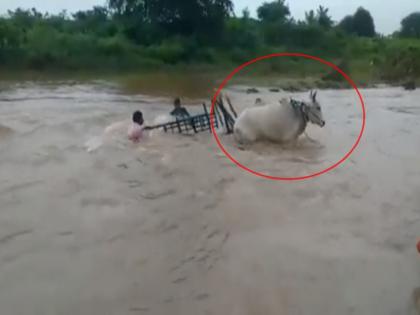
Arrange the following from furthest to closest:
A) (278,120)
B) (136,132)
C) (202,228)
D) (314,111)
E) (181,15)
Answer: (181,15), (136,132), (278,120), (314,111), (202,228)

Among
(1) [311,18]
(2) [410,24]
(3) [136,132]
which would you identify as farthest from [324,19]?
(3) [136,132]

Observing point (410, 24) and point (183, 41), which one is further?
point (410, 24)

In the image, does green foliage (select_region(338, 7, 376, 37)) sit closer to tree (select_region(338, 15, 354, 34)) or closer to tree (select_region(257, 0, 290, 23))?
tree (select_region(338, 15, 354, 34))

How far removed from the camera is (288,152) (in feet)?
24.7

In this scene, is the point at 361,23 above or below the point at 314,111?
above

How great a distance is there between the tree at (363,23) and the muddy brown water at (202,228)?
45.7 m

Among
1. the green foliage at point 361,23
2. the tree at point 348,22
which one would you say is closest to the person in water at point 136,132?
the tree at point 348,22

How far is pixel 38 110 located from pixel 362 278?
1086 cm

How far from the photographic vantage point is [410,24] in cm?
5378

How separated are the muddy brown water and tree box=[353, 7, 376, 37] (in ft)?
150

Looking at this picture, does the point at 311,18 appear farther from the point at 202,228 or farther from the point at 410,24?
the point at 202,228

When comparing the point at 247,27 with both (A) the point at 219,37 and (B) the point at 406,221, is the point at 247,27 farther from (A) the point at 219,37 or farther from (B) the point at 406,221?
(B) the point at 406,221

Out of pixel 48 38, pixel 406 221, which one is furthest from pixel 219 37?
pixel 406 221

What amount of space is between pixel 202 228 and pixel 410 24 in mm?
57301
